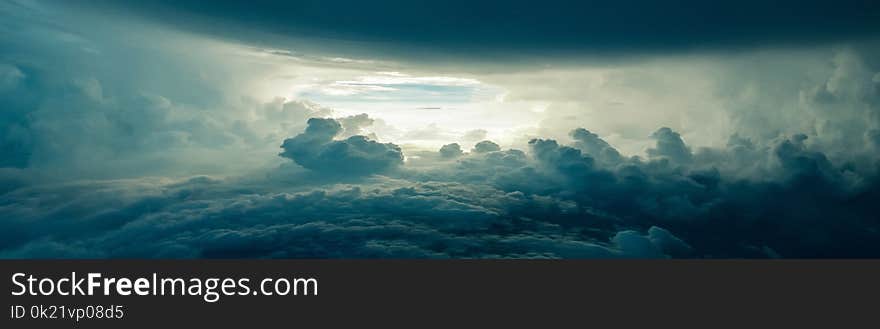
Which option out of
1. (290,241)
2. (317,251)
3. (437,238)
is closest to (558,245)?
(437,238)

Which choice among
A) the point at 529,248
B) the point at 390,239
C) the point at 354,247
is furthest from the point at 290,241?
the point at 529,248

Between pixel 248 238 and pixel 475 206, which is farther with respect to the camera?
pixel 475 206

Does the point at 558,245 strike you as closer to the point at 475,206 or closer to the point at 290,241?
the point at 475,206

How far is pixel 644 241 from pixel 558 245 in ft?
34.3

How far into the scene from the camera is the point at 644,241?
51.7 metres

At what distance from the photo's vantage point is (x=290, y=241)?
183 feet

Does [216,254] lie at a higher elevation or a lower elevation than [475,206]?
lower

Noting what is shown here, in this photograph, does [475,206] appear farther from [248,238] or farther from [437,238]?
[248,238]

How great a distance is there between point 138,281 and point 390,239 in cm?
3614

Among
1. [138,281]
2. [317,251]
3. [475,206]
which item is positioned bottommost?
[138,281]

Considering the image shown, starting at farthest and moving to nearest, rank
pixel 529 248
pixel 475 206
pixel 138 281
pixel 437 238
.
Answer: pixel 475 206 < pixel 437 238 < pixel 529 248 < pixel 138 281

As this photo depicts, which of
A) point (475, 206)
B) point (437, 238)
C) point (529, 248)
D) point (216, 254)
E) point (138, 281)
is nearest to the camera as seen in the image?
point (138, 281)

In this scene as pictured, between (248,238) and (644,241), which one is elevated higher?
(248,238)

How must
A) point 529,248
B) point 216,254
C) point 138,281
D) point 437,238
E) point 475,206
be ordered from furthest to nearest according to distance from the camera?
point 475,206
point 437,238
point 529,248
point 216,254
point 138,281
